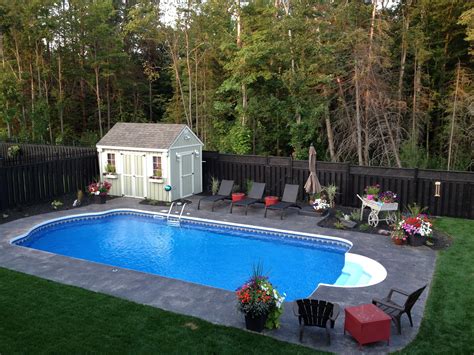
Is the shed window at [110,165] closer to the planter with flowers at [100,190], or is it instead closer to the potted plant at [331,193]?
the planter with flowers at [100,190]

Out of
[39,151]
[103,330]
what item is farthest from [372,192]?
[39,151]

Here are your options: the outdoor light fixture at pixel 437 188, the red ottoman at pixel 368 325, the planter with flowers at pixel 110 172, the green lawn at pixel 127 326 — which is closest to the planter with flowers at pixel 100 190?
the planter with flowers at pixel 110 172

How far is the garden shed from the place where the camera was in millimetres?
14641

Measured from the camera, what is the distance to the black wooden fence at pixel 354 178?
12.4 meters

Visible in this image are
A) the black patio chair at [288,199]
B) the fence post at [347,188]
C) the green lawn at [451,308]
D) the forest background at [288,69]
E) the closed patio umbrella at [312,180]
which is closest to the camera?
the green lawn at [451,308]

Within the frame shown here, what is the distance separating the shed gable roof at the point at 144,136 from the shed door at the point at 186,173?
818mm

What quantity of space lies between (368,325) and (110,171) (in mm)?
11860

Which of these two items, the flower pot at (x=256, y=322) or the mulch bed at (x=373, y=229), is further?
the mulch bed at (x=373, y=229)

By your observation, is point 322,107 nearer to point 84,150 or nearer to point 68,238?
point 84,150

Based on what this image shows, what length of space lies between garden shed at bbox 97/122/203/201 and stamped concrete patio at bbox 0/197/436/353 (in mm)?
4454

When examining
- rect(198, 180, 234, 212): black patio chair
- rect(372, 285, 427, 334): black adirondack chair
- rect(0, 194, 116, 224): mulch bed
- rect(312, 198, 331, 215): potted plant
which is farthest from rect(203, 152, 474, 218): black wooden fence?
rect(372, 285, 427, 334): black adirondack chair

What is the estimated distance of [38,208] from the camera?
44.6 feet

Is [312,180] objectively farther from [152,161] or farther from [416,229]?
[152,161]

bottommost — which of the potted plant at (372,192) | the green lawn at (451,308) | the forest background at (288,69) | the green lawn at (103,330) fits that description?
the green lawn at (451,308)
